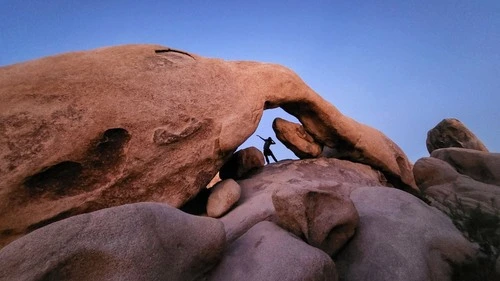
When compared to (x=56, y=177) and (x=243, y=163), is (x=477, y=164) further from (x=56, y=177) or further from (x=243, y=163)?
(x=56, y=177)

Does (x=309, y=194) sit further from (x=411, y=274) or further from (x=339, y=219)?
(x=411, y=274)

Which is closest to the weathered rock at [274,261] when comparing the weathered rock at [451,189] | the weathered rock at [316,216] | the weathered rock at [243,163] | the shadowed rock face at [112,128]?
the weathered rock at [316,216]

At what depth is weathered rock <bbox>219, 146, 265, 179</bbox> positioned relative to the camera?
7840 mm

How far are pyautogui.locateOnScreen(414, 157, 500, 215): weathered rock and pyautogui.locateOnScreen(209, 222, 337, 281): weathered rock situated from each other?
5.14m

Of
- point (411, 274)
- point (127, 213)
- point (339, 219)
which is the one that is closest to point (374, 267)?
point (411, 274)

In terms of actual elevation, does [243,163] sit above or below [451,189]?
above

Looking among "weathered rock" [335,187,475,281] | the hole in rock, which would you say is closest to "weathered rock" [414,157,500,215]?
"weathered rock" [335,187,475,281]

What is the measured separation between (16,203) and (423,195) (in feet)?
31.3

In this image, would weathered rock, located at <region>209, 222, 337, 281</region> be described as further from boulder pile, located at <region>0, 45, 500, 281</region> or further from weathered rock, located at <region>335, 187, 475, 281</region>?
weathered rock, located at <region>335, 187, 475, 281</region>

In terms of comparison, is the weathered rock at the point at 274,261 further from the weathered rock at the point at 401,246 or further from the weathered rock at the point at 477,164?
the weathered rock at the point at 477,164

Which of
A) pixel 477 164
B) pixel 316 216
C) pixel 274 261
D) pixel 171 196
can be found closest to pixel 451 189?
pixel 477 164

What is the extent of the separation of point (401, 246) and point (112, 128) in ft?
16.7

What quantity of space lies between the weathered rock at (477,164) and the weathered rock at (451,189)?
983mm

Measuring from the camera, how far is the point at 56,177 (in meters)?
4.91
